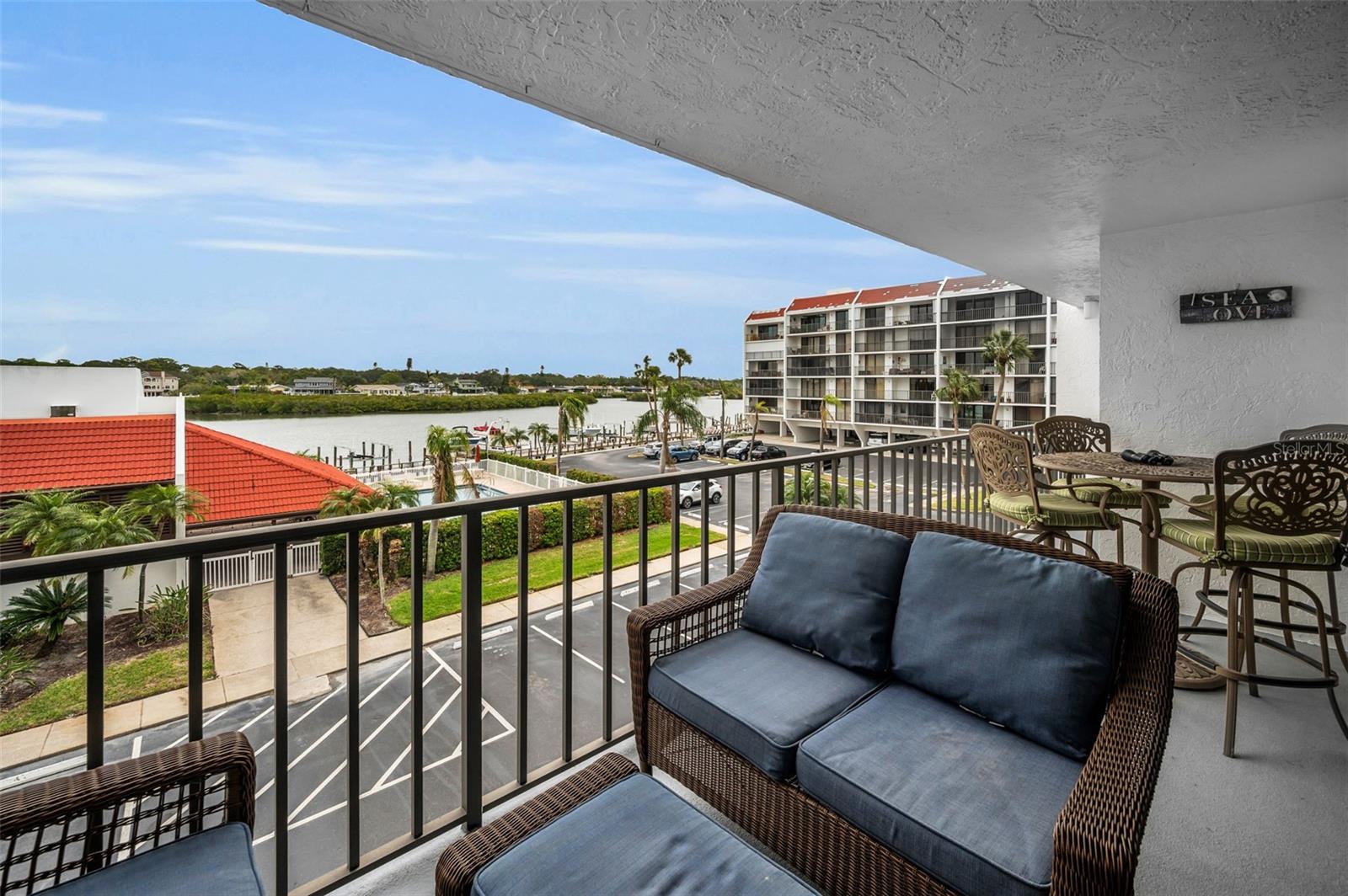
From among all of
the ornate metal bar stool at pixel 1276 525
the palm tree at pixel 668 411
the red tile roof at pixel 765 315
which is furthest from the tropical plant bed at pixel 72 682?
the red tile roof at pixel 765 315

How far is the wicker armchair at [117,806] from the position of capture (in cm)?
101

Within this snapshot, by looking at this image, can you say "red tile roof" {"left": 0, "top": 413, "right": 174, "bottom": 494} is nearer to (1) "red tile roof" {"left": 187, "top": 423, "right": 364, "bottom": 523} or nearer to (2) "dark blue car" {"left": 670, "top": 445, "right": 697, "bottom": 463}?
(1) "red tile roof" {"left": 187, "top": 423, "right": 364, "bottom": 523}

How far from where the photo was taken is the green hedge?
40.9ft

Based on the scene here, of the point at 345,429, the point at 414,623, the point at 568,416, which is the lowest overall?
the point at 414,623

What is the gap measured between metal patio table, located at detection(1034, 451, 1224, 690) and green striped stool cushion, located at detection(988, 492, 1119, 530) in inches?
6.1

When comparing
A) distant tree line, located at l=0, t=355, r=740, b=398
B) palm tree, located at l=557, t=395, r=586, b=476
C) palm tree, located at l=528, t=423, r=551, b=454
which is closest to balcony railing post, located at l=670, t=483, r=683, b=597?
distant tree line, located at l=0, t=355, r=740, b=398

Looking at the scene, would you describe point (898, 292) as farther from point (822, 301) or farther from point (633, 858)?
point (633, 858)

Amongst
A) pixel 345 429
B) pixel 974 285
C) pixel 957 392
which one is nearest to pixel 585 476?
pixel 345 429

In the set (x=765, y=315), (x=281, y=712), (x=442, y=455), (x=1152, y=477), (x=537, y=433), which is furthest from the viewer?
(x=765, y=315)

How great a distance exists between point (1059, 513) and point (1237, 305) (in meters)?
1.82

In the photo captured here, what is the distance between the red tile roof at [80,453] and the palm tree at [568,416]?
47.1ft

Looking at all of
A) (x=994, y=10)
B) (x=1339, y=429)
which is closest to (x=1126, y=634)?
(x=994, y=10)

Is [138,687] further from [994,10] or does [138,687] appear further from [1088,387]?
[1088,387]

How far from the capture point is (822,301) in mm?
33594
